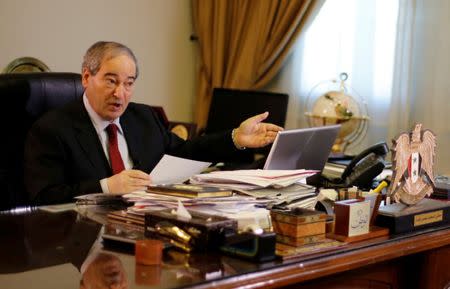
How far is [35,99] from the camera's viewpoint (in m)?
2.46

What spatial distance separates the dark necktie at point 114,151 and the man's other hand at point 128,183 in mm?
465

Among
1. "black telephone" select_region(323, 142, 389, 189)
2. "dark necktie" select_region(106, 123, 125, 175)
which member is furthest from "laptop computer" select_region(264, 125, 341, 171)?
"dark necktie" select_region(106, 123, 125, 175)

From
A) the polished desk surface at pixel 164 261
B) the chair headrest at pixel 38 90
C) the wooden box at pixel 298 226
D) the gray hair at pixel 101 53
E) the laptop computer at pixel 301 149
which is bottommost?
the polished desk surface at pixel 164 261

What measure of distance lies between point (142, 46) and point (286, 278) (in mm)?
3216

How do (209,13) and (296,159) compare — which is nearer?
(296,159)

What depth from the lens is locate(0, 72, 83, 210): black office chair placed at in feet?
7.89

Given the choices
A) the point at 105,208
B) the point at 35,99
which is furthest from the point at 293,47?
the point at 105,208

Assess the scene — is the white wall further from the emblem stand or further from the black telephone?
the emblem stand

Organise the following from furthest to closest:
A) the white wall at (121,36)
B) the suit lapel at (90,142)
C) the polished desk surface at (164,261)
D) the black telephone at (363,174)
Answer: the white wall at (121,36), the suit lapel at (90,142), the black telephone at (363,174), the polished desk surface at (164,261)

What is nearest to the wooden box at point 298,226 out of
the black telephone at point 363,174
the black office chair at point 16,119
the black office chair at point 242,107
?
the black telephone at point 363,174

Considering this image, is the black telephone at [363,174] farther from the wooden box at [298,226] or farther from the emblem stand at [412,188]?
the wooden box at [298,226]

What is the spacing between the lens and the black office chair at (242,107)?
3673 millimetres

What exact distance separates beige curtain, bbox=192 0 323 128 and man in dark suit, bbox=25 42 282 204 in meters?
1.62

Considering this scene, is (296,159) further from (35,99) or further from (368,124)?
(368,124)
